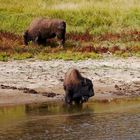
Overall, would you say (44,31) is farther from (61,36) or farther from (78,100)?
(78,100)

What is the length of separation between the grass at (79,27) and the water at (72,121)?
24.7ft

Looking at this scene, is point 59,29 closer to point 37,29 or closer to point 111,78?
point 37,29

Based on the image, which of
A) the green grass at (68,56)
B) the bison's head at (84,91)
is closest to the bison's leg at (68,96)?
the bison's head at (84,91)

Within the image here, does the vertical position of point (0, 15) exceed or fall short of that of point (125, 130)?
it exceeds it

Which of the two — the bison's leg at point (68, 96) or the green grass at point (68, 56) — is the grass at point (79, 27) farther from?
the bison's leg at point (68, 96)

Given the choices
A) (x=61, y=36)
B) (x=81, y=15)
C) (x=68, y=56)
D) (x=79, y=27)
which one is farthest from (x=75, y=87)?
(x=81, y=15)

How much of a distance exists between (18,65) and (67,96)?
5786 mm

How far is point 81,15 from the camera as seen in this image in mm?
33625

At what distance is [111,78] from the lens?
64.9 feet

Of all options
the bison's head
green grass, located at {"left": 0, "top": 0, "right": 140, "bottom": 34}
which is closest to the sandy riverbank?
the bison's head

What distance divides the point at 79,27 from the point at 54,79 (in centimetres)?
1287

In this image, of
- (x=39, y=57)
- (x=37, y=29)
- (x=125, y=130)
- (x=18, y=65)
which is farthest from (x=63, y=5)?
(x=125, y=130)

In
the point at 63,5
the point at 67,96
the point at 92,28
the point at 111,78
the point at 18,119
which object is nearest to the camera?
the point at 18,119

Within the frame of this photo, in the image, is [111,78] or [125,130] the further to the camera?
[111,78]
